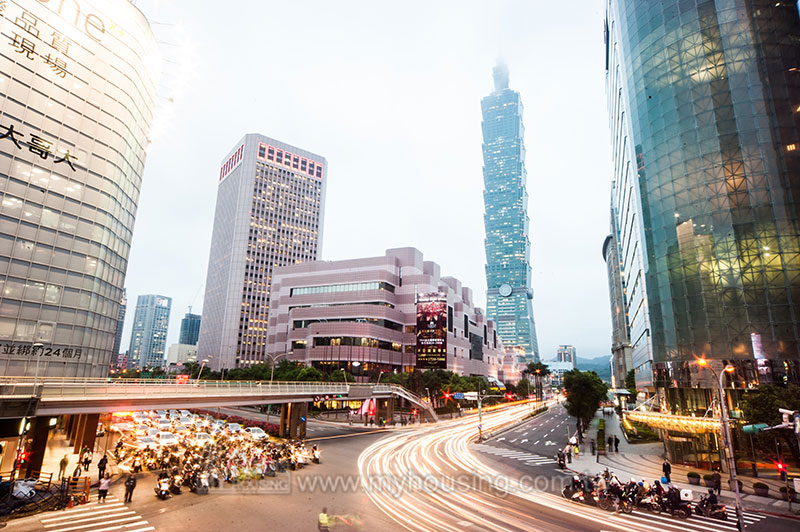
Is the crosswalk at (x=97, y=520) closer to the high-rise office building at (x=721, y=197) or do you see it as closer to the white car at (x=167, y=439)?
the white car at (x=167, y=439)

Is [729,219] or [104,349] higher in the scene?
[729,219]

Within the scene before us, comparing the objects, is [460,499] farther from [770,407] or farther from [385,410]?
[385,410]

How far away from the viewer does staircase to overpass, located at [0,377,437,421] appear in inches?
977

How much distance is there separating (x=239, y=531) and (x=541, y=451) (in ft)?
117

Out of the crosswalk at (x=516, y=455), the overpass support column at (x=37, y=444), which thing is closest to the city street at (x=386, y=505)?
the crosswalk at (x=516, y=455)

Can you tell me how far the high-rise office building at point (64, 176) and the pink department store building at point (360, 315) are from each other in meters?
55.2

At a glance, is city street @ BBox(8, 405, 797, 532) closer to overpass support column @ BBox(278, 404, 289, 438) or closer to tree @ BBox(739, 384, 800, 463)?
tree @ BBox(739, 384, 800, 463)

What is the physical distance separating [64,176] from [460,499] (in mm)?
45470

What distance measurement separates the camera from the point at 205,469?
2819 cm

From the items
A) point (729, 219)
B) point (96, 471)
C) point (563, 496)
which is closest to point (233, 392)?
point (96, 471)

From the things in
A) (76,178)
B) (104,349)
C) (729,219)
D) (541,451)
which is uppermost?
(76,178)

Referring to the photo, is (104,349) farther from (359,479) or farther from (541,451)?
(541,451)

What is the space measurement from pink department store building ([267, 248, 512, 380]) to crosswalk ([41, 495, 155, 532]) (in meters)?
72.7

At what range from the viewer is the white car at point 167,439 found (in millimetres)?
40178
